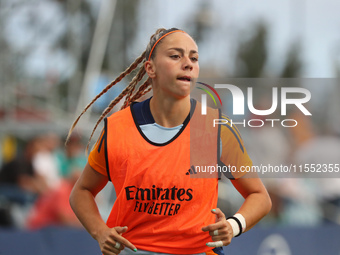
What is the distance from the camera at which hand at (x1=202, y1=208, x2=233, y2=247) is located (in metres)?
3.05

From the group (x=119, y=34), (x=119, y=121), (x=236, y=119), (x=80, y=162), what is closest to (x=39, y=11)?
(x=119, y=34)

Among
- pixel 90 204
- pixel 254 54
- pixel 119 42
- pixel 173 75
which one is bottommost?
pixel 90 204

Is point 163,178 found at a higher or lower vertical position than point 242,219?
higher

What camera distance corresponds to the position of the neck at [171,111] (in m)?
3.39

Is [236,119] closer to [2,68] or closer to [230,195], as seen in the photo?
[230,195]

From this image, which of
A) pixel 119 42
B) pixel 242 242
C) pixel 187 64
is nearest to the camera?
pixel 187 64

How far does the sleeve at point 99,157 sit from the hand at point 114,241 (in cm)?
37

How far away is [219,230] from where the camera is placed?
10.1ft

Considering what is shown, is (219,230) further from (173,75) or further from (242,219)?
(173,75)


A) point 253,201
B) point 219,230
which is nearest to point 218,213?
point 219,230

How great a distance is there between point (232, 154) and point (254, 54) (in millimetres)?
32916

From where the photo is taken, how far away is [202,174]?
3.25 metres

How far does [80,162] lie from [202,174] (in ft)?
18.2

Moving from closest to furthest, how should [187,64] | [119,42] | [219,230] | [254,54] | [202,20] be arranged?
[219,230] → [187,64] → [202,20] → [119,42] → [254,54]
